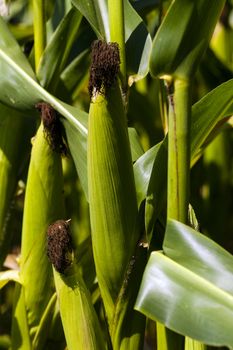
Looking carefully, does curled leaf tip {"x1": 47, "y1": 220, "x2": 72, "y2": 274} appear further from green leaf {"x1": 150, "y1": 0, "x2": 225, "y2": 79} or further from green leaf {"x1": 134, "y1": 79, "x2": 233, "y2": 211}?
green leaf {"x1": 150, "y1": 0, "x2": 225, "y2": 79}

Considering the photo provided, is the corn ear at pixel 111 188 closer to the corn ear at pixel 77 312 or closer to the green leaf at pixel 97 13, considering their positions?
the corn ear at pixel 77 312

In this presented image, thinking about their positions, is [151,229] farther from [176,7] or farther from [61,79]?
[61,79]

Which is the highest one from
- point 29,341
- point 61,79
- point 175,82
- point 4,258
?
point 61,79

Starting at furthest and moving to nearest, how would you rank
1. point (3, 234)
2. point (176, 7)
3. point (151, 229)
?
1. point (3, 234)
2. point (151, 229)
3. point (176, 7)

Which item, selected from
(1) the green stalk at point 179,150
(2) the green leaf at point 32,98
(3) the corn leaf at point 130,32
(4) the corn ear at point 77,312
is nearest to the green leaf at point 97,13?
(3) the corn leaf at point 130,32

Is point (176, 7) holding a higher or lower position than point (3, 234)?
higher

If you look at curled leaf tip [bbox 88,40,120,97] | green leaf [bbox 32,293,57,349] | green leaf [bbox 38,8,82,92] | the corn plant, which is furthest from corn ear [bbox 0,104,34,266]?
curled leaf tip [bbox 88,40,120,97]

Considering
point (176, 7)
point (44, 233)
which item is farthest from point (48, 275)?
point (176, 7)

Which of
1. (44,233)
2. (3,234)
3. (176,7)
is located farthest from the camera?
(3,234)

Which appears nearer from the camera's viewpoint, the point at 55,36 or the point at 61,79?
the point at 55,36
